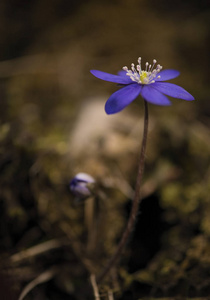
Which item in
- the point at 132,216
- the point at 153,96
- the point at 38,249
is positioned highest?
the point at 153,96

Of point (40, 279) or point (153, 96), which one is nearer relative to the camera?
point (153, 96)

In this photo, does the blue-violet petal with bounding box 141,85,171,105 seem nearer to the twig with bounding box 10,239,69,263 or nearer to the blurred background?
the blurred background

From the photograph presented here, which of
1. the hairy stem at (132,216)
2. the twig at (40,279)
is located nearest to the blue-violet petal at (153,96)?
the hairy stem at (132,216)

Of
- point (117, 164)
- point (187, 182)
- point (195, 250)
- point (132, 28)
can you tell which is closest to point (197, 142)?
point (187, 182)

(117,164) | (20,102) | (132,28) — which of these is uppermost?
(132,28)

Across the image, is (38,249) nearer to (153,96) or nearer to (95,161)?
(95,161)

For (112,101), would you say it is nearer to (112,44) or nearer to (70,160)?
(70,160)

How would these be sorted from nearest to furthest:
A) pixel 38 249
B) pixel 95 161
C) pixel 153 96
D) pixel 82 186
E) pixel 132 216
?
pixel 153 96, pixel 132 216, pixel 82 186, pixel 38 249, pixel 95 161

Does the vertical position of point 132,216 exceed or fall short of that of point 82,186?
it falls short

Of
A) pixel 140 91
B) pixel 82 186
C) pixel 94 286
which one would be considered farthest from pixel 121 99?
pixel 94 286
